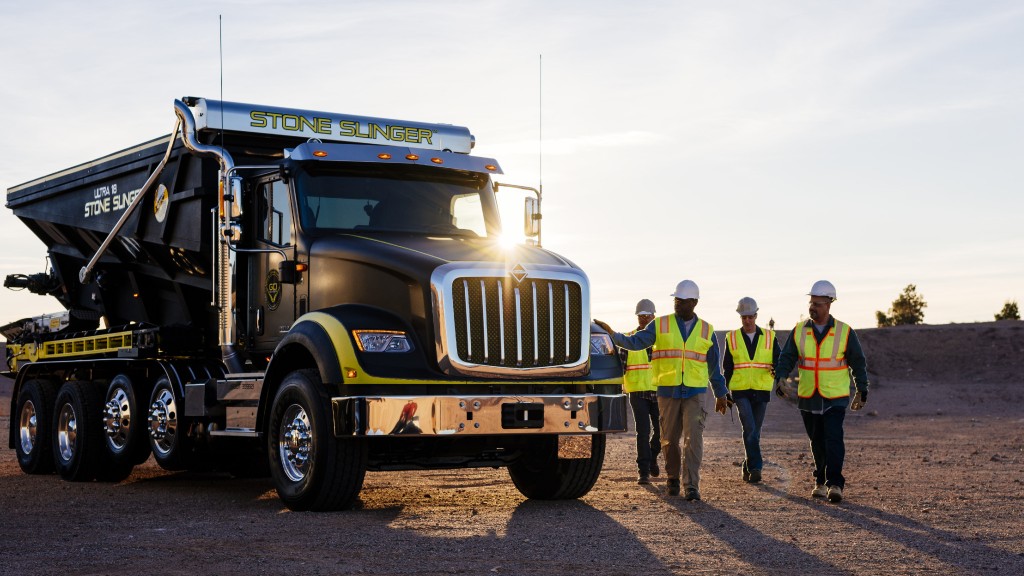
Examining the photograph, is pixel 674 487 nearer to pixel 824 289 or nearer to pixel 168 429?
pixel 824 289

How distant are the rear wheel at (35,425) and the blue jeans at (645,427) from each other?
292 inches

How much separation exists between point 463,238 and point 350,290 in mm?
1392

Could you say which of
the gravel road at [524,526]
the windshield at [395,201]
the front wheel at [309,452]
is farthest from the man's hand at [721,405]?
the front wheel at [309,452]

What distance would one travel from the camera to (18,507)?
40.2 ft

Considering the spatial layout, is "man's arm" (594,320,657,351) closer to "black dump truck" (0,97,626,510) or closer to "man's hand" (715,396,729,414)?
"black dump truck" (0,97,626,510)

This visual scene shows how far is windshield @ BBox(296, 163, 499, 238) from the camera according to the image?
11.7m

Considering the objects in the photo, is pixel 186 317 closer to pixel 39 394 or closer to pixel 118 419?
pixel 118 419

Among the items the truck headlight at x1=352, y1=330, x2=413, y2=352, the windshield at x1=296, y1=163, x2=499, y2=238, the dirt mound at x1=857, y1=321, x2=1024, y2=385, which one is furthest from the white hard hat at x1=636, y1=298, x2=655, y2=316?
the dirt mound at x1=857, y1=321, x2=1024, y2=385

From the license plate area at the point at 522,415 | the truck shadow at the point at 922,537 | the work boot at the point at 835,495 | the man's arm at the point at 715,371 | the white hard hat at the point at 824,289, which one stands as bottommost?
the truck shadow at the point at 922,537

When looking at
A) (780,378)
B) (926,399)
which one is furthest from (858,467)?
(926,399)

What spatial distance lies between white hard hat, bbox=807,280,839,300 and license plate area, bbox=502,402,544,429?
3222 millimetres

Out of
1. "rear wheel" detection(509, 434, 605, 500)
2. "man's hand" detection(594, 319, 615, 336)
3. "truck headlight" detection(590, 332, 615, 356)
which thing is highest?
"man's hand" detection(594, 319, 615, 336)

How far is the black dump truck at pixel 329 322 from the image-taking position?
10594mm

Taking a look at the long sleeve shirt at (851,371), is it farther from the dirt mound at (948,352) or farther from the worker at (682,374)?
the dirt mound at (948,352)
